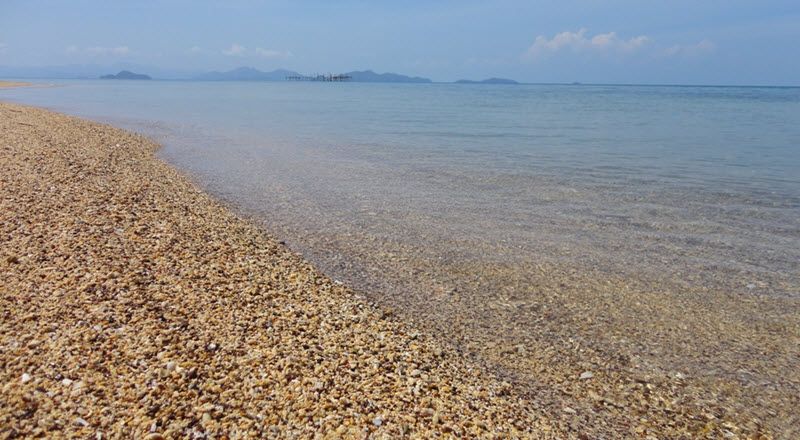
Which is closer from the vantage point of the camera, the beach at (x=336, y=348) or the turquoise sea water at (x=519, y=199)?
the beach at (x=336, y=348)

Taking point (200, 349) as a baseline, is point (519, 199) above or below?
below

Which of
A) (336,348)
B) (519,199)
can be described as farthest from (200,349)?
(519,199)

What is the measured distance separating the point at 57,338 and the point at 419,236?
5525 millimetres

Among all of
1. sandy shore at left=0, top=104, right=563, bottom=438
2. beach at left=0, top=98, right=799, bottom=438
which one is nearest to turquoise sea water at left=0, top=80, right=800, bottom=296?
beach at left=0, top=98, right=799, bottom=438

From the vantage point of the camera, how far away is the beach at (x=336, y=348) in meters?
3.46

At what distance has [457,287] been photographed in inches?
260

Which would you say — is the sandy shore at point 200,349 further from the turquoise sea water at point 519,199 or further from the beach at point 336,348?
the turquoise sea water at point 519,199

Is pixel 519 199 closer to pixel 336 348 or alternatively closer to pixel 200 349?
pixel 336 348

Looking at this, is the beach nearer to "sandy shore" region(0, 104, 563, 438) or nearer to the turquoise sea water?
"sandy shore" region(0, 104, 563, 438)

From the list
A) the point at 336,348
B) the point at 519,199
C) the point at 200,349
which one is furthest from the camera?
the point at 519,199

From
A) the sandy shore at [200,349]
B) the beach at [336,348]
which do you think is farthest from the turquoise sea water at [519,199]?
the sandy shore at [200,349]

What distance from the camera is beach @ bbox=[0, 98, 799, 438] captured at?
11.4 ft

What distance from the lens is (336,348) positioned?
14.4 ft

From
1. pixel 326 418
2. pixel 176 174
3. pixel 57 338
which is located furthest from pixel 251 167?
pixel 326 418
